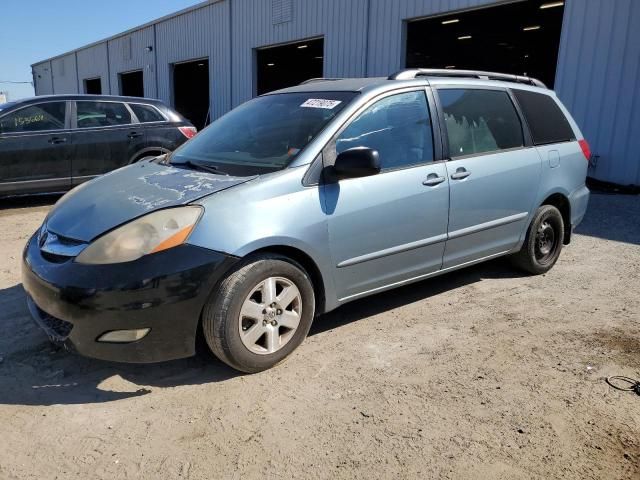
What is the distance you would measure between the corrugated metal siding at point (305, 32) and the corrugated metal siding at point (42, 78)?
2909 cm

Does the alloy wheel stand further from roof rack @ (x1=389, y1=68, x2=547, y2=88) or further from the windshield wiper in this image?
roof rack @ (x1=389, y1=68, x2=547, y2=88)

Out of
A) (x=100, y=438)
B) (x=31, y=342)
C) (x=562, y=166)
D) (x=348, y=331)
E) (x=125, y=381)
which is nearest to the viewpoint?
(x=100, y=438)

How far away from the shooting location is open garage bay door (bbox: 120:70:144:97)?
28516 millimetres

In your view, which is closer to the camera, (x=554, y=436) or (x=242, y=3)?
(x=554, y=436)

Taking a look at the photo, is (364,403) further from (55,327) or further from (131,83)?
(131,83)

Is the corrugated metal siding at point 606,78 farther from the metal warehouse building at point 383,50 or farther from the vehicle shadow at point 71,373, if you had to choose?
the vehicle shadow at point 71,373

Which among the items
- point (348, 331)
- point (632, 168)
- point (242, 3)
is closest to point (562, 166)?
point (348, 331)

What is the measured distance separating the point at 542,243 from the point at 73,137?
649 cm

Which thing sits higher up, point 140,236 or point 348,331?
point 140,236

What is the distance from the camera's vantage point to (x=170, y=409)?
2.80 metres

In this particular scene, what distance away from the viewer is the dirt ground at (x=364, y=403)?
2.39 metres

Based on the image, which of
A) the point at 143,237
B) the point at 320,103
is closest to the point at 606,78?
the point at 320,103

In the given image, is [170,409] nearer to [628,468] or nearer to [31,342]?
[31,342]

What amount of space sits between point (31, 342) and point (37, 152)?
193 inches
